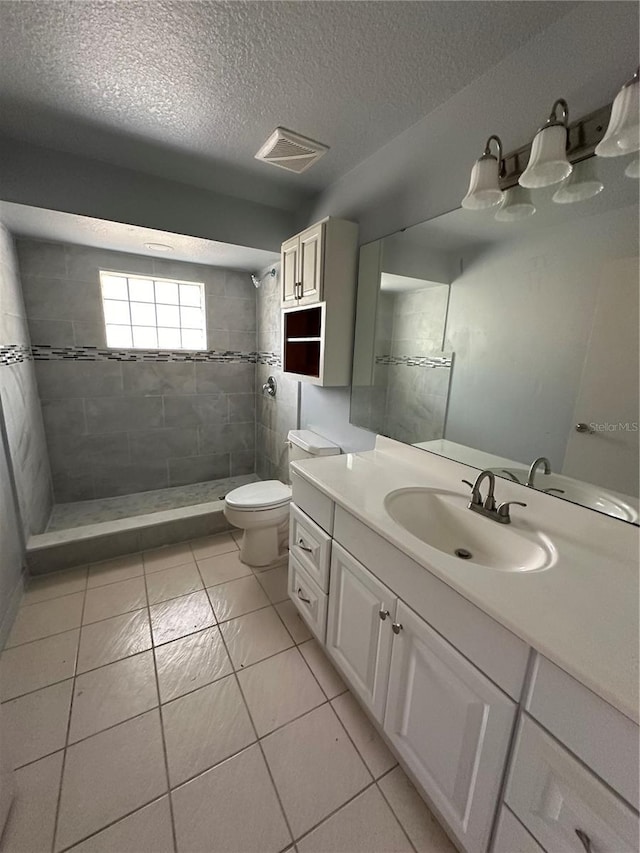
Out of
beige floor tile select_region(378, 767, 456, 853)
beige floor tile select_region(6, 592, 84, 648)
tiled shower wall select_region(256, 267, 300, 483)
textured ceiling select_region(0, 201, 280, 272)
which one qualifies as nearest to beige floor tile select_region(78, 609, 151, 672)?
beige floor tile select_region(6, 592, 84, 648)

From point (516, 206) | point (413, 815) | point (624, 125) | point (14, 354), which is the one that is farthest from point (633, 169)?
point (14, 354)

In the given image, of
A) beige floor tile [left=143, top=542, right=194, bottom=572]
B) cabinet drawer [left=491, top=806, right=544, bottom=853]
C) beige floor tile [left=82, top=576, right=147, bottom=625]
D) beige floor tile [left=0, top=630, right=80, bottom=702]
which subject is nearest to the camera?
cabinet drawer [left=491, top=806, right=544, bottom=853]

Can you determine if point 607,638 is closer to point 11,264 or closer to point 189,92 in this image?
point 189,92

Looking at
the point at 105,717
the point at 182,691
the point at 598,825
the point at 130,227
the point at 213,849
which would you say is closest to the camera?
the point at 598,825

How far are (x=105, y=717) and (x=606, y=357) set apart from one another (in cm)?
210

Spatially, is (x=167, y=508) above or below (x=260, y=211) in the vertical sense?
below

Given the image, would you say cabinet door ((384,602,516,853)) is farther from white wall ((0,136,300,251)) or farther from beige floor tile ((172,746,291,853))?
white wall ((0,136,300,251))

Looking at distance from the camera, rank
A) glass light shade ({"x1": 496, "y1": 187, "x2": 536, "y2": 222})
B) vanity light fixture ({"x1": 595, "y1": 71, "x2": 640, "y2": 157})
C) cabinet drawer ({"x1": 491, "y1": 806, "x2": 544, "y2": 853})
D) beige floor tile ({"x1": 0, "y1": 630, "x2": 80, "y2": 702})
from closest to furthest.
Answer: cabinet drawer ({"x1": 491, "y1": 806, "x2": 544, "y2": 853}) < vanity light fixture ({"x1": 595, "y1": 71, "x2": 640, "y2": 157}) < glass light shade ({"x1": 496, "y1": 187, "x2": 536, "y2": 222}) < beige floor tile ({"x1": 0, "y1": 630, "x2": 80, "y2": 702})

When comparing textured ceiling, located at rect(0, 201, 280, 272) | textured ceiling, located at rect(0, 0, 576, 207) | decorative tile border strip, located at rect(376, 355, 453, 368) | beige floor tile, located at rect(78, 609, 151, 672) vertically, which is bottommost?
beige floor tile, located at rect(78, 609, 151, 672)

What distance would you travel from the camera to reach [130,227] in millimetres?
1918

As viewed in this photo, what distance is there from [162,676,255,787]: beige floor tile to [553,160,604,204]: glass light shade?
6.84 ft

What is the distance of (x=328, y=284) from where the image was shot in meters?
1.78

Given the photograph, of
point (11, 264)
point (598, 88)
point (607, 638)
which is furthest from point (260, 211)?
point (607, 638)

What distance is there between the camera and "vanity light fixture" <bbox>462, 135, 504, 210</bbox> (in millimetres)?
1087
